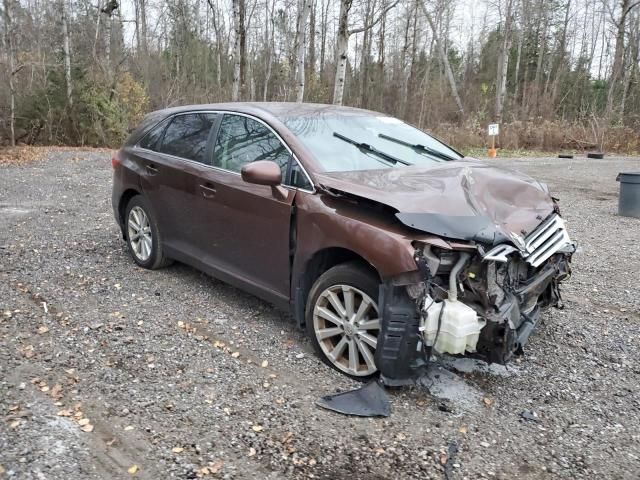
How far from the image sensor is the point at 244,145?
427 cm

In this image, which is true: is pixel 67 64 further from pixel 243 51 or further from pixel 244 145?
pixel 244 145

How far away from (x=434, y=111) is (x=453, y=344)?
28.5 meters

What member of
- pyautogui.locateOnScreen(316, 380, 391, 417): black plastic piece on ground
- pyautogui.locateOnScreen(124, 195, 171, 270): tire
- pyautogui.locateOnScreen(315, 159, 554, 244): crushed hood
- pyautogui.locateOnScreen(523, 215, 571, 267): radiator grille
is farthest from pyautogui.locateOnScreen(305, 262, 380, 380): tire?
pyautogui.locateOnScreen(124, 195, 171, 270): tire

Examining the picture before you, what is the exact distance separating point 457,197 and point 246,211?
1576 millimetres

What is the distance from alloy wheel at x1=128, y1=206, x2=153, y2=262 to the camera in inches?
212

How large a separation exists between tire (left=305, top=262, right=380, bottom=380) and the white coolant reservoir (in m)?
0.35

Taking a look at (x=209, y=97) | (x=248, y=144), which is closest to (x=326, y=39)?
(x=209, y=97)

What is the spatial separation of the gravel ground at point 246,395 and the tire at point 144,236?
0.48ft

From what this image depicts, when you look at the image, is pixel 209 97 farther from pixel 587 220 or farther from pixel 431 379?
pixel 431 379

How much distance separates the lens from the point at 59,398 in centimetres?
314

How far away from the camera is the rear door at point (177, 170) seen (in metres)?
4.64

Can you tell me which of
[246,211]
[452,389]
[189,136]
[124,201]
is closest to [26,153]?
[124,201]

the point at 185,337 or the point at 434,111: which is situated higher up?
the point at 434,111

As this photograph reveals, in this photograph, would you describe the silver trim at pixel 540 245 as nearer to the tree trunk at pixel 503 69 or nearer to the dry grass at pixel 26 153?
the dry grass at pixel 26 153
